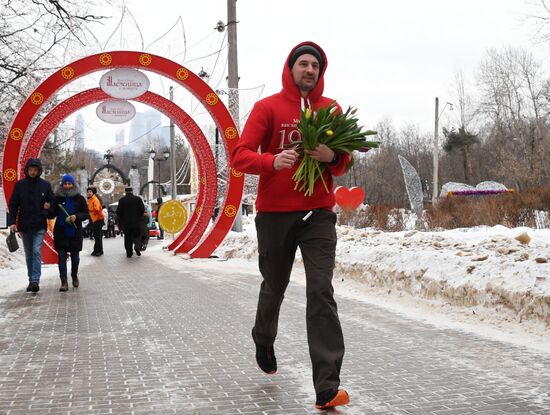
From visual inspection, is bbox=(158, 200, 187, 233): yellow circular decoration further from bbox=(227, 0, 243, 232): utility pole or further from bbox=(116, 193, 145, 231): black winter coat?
bbox=(227, 0, 243, 232): utility pole

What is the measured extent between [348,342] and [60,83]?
10.8 metres

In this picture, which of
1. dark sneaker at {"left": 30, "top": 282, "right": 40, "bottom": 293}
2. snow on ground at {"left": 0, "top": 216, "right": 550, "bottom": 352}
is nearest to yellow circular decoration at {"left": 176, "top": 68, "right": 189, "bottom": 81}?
snow on ground at {"left": 0, "top": 216, "right": 550, "bottom": 352}

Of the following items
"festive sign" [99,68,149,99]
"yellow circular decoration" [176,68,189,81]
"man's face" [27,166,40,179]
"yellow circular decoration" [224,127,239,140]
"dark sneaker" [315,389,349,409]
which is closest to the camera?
"dark sneaker" [315,389,349,409]

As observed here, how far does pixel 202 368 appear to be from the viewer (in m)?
4.91

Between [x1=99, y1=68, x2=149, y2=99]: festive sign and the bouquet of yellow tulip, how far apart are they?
11.8m

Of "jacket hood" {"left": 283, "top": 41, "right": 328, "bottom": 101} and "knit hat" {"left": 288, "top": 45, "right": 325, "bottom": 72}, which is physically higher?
"knit hat" {"left": 288, "top": 45, "right": 325, "bottom": 72}

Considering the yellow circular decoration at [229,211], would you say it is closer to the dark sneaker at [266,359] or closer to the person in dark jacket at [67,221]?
the person in dark jacket at [67,221]

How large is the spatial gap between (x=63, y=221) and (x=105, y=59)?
6047 mm

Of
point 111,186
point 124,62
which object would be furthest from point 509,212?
point 111,186

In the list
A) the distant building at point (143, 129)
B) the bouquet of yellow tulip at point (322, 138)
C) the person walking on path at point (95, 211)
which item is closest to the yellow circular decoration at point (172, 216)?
the person walking on path at point (95, 211)

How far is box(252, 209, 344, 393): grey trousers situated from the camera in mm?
3805

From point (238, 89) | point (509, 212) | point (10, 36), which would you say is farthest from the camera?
point (238, 89)

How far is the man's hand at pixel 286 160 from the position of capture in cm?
375

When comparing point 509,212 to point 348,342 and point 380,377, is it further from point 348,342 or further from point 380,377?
point 380,377
